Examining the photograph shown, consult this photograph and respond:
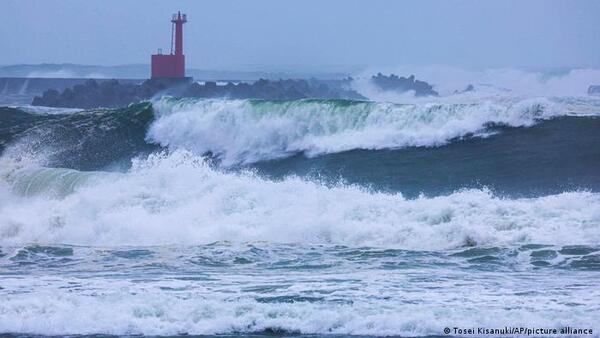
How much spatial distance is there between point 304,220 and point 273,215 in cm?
64

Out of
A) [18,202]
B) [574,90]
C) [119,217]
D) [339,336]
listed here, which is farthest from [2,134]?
[574,90]

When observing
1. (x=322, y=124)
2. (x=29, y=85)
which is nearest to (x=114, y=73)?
(x=29, y=85)

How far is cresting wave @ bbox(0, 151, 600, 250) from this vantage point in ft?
37.3

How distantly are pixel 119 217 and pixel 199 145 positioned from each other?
20.8 feet

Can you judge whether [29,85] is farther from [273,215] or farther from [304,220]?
[304,220]

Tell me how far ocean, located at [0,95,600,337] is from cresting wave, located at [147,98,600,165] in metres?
0.04

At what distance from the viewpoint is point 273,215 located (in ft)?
42.3

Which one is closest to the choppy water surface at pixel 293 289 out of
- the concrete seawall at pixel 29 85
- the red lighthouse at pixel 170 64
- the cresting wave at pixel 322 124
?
the cresting wave at pixel 322 124

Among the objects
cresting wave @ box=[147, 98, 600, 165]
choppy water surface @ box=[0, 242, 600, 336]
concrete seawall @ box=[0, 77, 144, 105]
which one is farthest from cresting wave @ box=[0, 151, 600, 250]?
concrete seawall @ box=[0, 77, 144, 105]

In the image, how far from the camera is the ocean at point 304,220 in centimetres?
817

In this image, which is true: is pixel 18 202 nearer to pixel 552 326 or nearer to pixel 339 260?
pixel 339 260

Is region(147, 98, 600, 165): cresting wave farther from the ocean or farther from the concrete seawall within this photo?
the concrete seawall

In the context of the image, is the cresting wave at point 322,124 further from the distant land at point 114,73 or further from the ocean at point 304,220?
the distant land at point 114,73

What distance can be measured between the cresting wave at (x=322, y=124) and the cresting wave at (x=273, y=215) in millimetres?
3507
